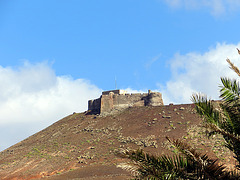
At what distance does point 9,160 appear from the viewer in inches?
1975

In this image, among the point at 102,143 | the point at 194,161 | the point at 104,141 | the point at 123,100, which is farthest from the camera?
the point at 123,100

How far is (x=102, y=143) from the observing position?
162 feet

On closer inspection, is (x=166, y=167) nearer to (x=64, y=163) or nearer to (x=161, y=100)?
(x=64, y=163)

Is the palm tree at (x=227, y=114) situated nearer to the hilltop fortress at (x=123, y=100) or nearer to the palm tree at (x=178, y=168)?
the palm tree at (x=178, y=168)

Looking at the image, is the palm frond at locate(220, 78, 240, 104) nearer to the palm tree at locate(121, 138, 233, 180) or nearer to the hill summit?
the palm tree at locate(121, 138, 233, 180)

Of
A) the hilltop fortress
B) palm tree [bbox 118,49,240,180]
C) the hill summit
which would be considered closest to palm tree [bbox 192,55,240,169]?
palm tree [bbox 118,49,240,180]

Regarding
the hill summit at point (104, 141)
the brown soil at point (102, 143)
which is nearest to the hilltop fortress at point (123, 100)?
the hill summit at point (104, 141)

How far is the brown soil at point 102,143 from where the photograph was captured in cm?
3944

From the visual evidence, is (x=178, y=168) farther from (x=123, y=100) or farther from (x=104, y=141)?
(x=123, y=100)

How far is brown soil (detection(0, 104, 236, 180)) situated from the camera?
39.4 meters

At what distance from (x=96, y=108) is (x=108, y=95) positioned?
4.82m

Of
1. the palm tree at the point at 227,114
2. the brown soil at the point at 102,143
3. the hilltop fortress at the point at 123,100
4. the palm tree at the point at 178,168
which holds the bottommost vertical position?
the palm tree at the point at 178,168

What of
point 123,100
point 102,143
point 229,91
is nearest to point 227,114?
point 229,91

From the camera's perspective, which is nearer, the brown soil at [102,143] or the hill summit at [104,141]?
the brown soil at [102,143]
